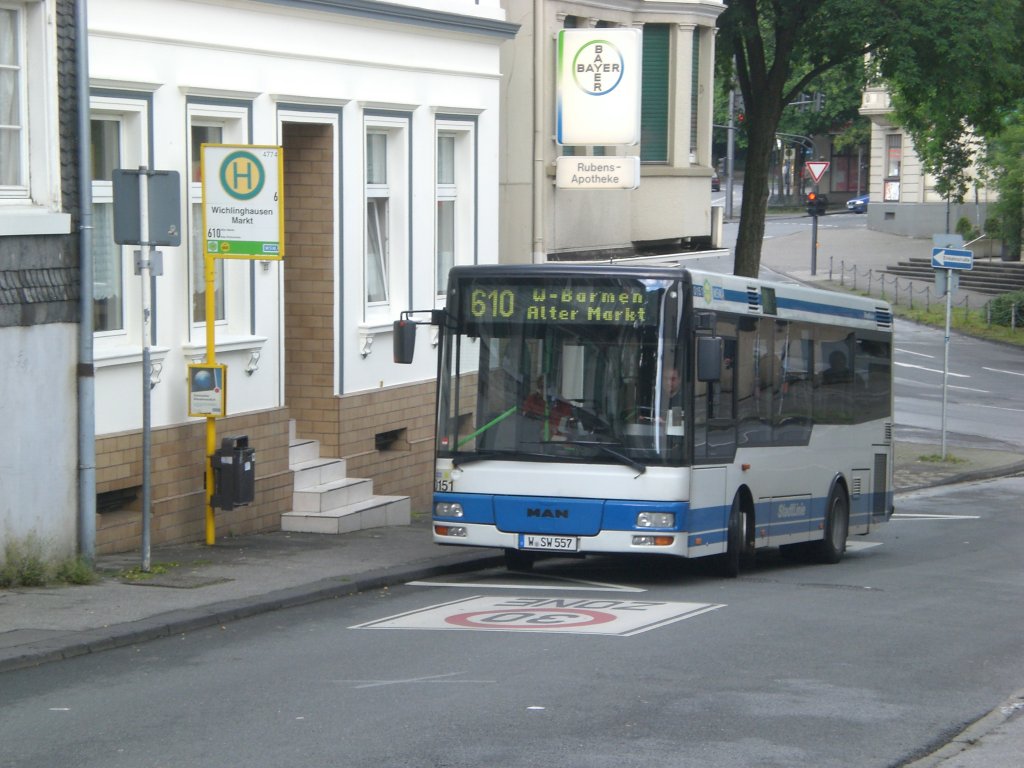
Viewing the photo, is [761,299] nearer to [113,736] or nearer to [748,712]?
[748,712]

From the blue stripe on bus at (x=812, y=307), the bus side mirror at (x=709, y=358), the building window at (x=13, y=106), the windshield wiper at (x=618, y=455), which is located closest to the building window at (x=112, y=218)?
the building window at (x=13, y=106)

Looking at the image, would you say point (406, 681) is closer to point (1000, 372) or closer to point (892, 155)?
point (1000, 372)

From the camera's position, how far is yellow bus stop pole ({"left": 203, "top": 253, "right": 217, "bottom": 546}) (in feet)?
50.0

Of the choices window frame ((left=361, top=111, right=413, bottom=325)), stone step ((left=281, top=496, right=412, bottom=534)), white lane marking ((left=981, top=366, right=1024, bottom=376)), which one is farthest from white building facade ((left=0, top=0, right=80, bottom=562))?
white lane marking ((left=981, top=366, right=1024, bottom=376))

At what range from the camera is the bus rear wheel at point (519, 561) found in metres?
15.6

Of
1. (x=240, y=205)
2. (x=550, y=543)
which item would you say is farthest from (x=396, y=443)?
(x=550, y=543)

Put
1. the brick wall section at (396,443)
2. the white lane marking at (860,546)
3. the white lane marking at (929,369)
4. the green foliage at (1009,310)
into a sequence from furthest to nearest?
the green foliage at (1009,310) → the white lane marking at (929,369) → the white lane marking at (860,546) → the brick wall section at (396,443)

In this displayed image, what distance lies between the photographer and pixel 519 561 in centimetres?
1577

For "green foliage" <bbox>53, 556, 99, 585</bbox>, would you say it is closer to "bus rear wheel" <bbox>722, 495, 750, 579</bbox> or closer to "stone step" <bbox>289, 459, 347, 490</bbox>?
"stone step" <bbox>289, 459, 347, 490</bbox>

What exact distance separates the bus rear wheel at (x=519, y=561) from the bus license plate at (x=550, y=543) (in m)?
1.33

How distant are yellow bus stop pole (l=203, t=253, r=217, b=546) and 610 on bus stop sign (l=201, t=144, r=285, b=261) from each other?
0.71ft

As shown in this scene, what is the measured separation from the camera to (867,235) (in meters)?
77.4

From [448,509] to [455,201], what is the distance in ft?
26.6

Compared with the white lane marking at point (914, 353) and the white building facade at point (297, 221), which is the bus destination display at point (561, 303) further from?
the white lane marking at point (914, 353)
